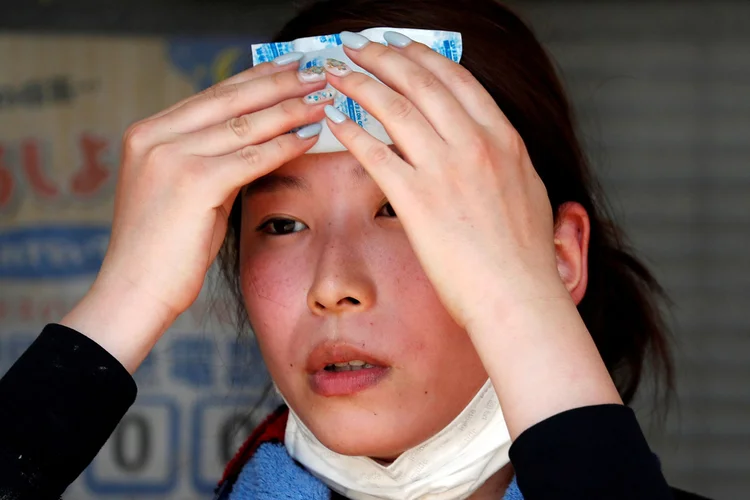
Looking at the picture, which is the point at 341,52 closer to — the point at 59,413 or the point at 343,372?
the point at 343,372

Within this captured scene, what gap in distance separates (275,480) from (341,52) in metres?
0.69

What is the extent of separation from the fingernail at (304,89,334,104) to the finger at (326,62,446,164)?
118 millimetres

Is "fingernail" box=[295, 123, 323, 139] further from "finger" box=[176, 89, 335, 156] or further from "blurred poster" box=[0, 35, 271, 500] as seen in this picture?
"blurred poster" box=[0, 35, 271, 500]

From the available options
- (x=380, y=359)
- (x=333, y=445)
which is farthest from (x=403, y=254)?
(x=333, y=445)

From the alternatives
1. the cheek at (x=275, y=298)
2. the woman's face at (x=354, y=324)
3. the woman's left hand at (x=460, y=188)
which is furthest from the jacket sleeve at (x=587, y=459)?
the cheek at (x=275, y=298)

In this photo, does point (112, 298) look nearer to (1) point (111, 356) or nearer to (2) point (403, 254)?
(1) point (111, 356)

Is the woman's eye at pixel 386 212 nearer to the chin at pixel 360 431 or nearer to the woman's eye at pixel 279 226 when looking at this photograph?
the woman's eye at pixel 279 226

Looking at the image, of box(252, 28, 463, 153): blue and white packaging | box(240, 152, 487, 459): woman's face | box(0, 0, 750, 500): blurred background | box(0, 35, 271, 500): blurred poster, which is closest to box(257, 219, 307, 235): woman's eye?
box(240, 152, 487, 459): woman's face

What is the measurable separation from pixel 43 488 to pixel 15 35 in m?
3.10

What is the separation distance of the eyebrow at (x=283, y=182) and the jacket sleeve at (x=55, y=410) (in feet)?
1.22

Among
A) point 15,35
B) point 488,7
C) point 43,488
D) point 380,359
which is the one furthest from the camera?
point 15,35

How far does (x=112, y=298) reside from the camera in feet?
4.42

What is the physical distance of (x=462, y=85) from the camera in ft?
4.18

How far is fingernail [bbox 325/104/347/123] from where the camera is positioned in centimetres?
129
